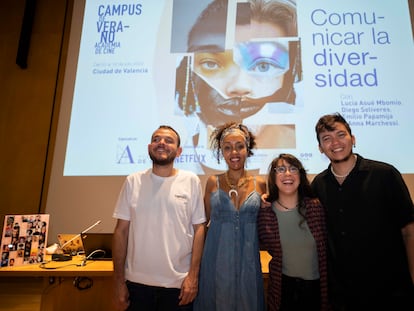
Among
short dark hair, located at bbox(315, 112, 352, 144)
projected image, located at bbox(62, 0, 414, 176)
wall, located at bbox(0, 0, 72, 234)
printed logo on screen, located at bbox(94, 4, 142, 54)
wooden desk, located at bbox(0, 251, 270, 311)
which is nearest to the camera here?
short dark hair, located at bbox(315, 112, 352, 144)

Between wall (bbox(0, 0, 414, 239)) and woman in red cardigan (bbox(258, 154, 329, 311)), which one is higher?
wall (bbox(0, 0, 414, 239))

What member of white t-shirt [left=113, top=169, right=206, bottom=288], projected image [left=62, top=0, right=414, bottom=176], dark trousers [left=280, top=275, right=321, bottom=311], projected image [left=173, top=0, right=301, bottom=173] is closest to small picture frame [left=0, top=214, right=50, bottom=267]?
projected image [left=62, top=0, right=414, bottom=176]

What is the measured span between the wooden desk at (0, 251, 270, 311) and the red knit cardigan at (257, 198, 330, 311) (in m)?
0.31

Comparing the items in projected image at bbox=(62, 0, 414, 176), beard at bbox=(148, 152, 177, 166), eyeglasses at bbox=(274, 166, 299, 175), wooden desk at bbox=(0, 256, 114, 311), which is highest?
projected image at bbox=(62, 0, 414, 176)

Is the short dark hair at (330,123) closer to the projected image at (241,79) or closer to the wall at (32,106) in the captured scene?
the projected image at (241,79)

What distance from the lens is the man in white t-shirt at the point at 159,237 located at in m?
1.23

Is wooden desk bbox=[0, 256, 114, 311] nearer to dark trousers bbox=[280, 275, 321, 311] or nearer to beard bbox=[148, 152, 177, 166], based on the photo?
beard bbox=[148, 152, 177, 166]

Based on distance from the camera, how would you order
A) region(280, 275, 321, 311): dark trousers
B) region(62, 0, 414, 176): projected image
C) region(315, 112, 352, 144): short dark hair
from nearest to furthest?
region(280, 275, 321, 311): dark trousers, region(315, 112, 352, 144): short dark hair, region(62, 0, 414, 176): projected image

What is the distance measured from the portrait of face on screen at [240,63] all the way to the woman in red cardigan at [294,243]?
97 cm

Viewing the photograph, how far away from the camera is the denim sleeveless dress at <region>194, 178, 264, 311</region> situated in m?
1.19

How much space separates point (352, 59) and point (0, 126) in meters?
3.65

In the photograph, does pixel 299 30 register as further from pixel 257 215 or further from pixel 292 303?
pixel 292 303

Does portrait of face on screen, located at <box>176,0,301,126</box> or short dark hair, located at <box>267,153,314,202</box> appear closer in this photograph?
short dark hair, located at <box>267,153,314,202</box>

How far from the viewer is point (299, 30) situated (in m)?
2.26
